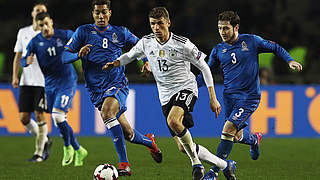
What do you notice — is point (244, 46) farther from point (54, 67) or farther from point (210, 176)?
point (54, 67)

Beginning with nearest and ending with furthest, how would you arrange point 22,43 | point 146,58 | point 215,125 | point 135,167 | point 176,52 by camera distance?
point 176,52 → point 146,58 → point 135,167 → point 22,43 → point 215,125

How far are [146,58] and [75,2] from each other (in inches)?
403

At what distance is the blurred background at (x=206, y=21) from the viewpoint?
1463 centimetres

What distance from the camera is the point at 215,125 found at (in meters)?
12.9

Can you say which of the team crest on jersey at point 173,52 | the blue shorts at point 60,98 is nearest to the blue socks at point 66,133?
the blue shorts at point 60,98

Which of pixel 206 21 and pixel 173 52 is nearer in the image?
pixel 173 52

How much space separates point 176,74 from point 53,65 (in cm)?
266

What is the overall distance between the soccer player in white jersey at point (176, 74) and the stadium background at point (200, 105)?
0.72 meters

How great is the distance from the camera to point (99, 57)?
740 centimetres

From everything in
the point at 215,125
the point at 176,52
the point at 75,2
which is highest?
the point at 75,2

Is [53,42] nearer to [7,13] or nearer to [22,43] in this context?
[22,43]

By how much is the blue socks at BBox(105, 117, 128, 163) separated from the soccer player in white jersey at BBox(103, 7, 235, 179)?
2.59 feet

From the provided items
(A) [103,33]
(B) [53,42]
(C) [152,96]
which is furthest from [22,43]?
(C) [152,96]

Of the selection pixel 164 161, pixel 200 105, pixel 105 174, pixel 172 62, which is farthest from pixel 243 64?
pixel 200 105
